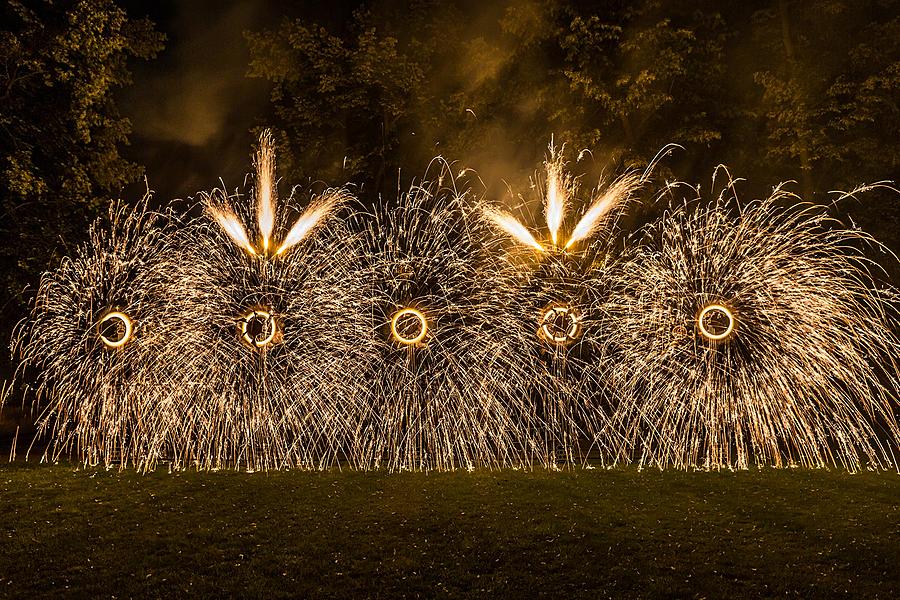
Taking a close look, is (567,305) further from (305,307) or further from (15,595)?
(15,595)

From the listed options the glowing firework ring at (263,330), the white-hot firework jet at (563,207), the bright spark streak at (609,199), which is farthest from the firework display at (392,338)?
the bright spark streak at (609,199)

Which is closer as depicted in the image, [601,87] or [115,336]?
[115,336]

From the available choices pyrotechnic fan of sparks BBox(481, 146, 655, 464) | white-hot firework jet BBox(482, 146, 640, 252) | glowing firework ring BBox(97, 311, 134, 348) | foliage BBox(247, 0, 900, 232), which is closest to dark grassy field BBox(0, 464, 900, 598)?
pyrotechnic fan of sparks BBox(481, 146, 655, 464)

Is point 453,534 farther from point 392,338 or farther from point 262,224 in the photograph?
point 262,224

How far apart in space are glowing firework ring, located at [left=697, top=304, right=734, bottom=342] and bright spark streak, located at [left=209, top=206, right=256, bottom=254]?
7.34 metres

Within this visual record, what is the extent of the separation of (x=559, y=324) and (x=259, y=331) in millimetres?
5334

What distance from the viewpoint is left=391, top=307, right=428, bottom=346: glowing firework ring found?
12109 millimetres

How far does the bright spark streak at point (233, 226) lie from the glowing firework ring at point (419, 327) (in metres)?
2.63

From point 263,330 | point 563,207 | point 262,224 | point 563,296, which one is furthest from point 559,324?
point 262,224

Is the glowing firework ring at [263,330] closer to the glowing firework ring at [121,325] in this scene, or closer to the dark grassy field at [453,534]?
the glowing firework ring at [121,325]

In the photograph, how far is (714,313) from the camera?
1141 cm

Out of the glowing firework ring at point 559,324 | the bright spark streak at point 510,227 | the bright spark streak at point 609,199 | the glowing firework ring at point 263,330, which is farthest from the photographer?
the bright spark streak at point 609,199

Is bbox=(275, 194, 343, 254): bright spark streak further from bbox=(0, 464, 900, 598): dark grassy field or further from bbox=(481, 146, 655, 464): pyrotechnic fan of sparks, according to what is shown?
bbox=(0, 464, 900, 598): dark grassy field

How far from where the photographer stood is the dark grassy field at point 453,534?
7375mm
